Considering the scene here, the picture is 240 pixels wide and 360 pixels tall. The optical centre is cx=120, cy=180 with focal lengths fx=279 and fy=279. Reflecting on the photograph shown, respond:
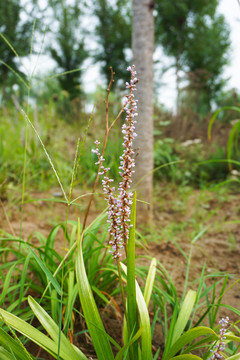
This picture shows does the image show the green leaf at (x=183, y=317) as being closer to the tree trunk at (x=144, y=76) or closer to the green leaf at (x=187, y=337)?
the green leaf at (x=187, y=337)

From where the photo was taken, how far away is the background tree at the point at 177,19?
51.5 feet

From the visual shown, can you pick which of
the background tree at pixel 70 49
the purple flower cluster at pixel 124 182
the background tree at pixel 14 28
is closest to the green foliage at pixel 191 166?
the purple flower cluster at pixel 124 182

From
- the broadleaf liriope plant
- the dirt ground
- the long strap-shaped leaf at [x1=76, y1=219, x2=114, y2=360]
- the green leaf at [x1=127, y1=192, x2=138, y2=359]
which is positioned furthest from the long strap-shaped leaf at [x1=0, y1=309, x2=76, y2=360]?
the dirt ground

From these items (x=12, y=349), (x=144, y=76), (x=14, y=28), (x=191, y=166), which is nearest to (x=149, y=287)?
(x=12, y=349)

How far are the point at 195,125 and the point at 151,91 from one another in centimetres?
320

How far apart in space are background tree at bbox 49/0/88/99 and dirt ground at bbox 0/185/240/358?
1213 cm

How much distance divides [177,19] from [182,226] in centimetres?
1667

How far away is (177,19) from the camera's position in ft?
53.0

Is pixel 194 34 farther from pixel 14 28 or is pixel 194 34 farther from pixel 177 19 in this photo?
pixel 14 28

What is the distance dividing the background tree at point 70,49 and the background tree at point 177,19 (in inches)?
182

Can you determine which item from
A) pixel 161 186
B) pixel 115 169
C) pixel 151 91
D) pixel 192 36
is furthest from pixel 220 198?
pixel 192 36

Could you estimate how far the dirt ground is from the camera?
6.78ft

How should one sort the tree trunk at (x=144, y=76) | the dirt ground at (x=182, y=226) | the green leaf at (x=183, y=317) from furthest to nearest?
the tree trunk at (x=144, y=76) < the dirt ground at (x=182, y=226) < the green leaf at (x=183, y=317)

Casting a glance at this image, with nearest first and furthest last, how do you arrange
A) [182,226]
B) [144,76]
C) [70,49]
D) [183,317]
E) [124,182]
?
[124,182] → [183,317] → [144,76] → [182,226] → [70,49]
